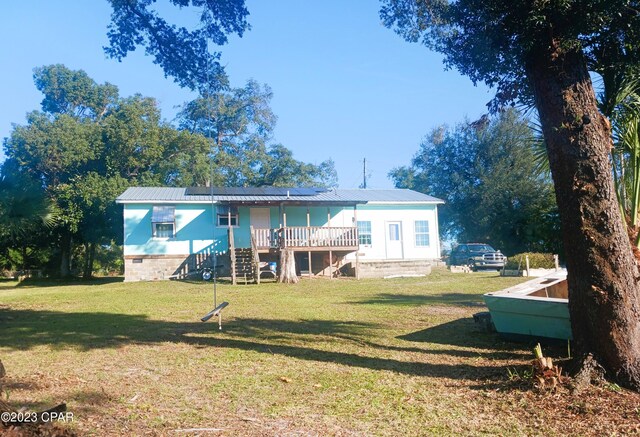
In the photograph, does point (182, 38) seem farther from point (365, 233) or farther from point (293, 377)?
point (365, 233)

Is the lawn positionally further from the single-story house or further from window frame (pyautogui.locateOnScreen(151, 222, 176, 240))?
window frame (pyautogui.locateOnScreen(151, 222, 176, 240))

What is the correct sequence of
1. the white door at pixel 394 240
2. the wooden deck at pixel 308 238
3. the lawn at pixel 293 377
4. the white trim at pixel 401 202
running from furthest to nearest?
1. the white door at pixel 394 240
2. the white trim at pixel 401 202
3. the wooden deck at pixel 308 238
4. the lawn at pixel 293 377

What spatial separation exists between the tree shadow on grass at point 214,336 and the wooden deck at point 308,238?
12429mm

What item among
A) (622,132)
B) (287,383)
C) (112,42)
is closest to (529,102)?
(622,132)

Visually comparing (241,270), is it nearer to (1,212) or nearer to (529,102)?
(1,212)

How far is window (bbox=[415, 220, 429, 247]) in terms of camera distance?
1144 inches

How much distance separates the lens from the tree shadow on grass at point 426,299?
12915 millimetres

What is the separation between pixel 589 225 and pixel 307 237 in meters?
19.6

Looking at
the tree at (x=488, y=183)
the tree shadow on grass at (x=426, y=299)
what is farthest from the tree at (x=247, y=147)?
the tree shadow on grass at (x=426, y=299)

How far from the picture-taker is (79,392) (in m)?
5.18

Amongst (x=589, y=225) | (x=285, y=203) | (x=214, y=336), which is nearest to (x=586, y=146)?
(x=589, y=225)

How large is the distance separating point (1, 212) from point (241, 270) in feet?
40.7

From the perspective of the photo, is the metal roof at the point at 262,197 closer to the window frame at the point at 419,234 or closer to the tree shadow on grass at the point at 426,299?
the window frame at the point at 419,234

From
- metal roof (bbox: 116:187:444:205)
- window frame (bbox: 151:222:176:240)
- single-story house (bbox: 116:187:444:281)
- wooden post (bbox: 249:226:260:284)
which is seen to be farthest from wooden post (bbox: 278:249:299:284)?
window frame (bbox: 151:222:176:240)
